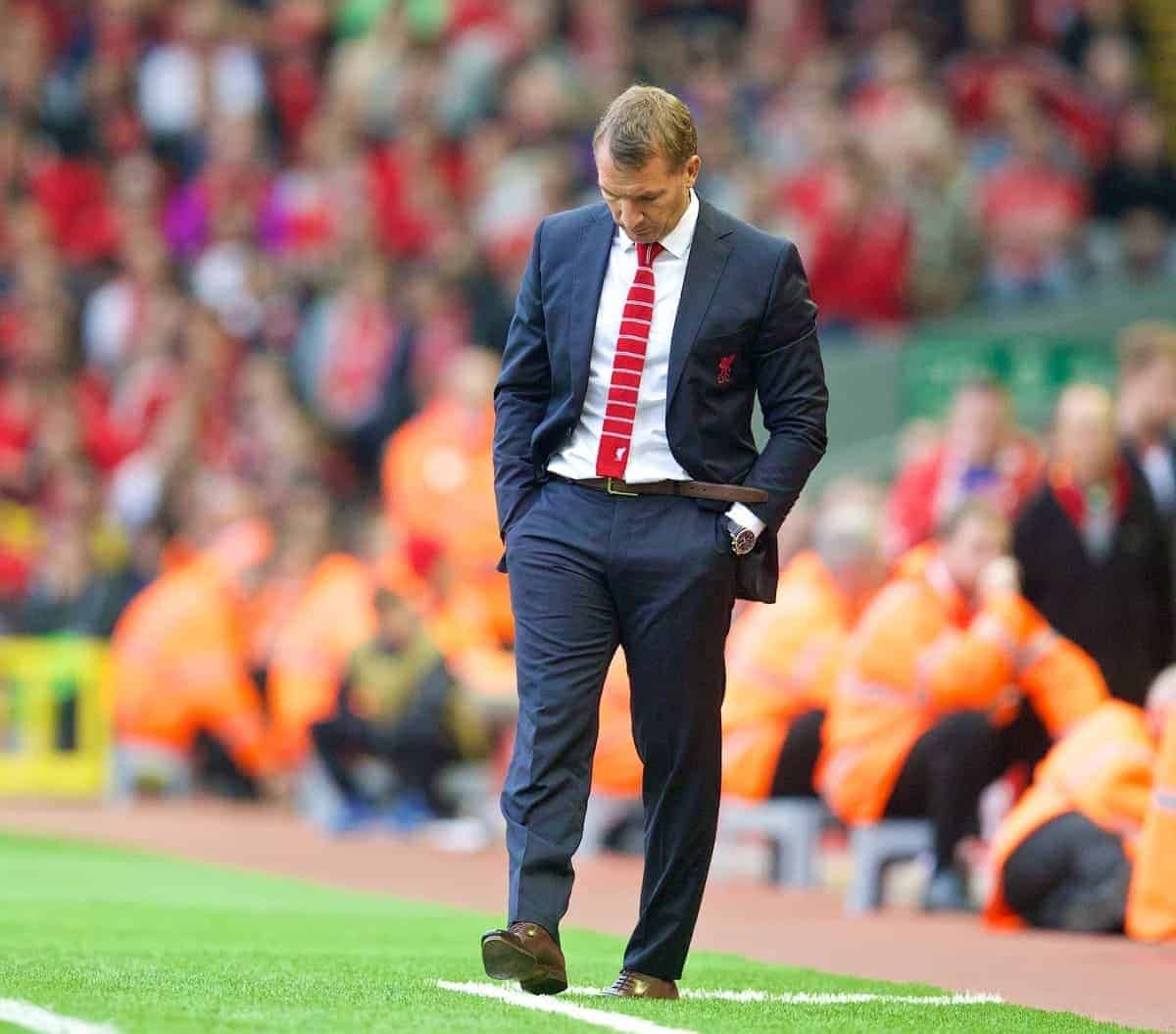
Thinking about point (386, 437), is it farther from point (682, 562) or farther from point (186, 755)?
point (682, 562)

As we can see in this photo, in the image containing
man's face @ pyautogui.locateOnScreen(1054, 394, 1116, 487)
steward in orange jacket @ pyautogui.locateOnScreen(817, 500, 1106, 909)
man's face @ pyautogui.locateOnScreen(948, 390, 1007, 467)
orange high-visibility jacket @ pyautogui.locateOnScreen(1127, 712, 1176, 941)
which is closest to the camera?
orange high-visibility jacket @ pyautogui.locateOnScreen(1127, 712, 1176, 941)

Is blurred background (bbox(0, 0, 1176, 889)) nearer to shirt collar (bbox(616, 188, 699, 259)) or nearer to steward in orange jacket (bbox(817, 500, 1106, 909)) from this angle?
steward in orange jacket (bbox(817, 500, 1106, 909))

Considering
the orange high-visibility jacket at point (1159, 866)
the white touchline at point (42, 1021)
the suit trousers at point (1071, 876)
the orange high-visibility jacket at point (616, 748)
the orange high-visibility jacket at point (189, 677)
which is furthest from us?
the orange high-visibility jacket at point (189, 677)

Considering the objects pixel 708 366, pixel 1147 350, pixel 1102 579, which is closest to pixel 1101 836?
pixel 1102 579

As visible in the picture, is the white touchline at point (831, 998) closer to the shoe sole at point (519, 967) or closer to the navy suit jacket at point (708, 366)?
Result: the shoe sole at point (519, 967)

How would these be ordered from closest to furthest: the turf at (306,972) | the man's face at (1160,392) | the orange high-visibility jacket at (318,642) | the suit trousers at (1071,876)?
the turf at (306,972) → the suit trousers at (1071,876) → the man's face at (1160,392) → the orange high-visibility jacket at (318,642)

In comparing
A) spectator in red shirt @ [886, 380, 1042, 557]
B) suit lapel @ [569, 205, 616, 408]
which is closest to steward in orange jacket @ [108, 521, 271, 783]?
spectator in red shirt @ [886, 380, 1042, 557]

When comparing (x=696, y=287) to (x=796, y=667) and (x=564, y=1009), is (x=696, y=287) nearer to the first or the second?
(x=564, y=1009)

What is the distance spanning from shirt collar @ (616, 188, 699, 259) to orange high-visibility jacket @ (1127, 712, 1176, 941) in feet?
10.9

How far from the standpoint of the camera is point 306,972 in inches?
280

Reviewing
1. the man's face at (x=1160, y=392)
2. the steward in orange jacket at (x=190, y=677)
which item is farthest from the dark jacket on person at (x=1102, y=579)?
the steward in orange jacket at (x=190, y=677)

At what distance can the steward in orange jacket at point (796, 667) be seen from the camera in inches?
469

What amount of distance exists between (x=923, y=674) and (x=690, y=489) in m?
4.34

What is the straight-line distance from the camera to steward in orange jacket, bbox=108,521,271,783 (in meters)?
17.0
